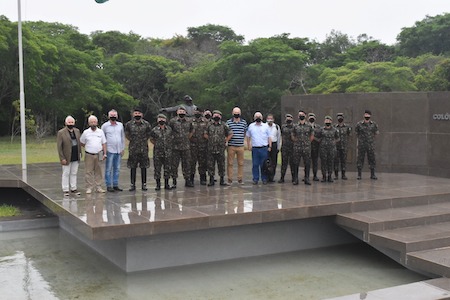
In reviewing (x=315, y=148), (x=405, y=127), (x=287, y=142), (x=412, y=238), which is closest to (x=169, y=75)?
(x=405, y=127)

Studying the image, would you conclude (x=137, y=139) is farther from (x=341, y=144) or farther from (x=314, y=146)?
(x=341, y=144)

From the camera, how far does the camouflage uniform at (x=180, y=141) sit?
963cm

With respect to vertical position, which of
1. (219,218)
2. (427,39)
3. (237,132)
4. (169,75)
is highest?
(427,39)

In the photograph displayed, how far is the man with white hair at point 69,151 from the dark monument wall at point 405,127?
6.71 m

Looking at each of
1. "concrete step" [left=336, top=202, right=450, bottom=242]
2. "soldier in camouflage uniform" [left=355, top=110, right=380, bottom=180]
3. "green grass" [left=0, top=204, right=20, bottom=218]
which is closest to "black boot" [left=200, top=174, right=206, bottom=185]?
"concrete step" [left=336, top=202, right=450, bottom=242]

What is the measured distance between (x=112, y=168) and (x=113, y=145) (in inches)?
19.9

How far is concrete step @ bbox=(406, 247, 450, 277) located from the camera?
643cm

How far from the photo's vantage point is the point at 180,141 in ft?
31.6

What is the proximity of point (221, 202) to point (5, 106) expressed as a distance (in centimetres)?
2949

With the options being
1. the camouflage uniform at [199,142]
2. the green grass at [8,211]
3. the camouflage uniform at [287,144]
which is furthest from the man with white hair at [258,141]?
the green grass at [8,211]

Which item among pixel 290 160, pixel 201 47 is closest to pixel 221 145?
pixel 290 160

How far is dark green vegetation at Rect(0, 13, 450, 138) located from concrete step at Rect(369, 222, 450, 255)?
917 inches

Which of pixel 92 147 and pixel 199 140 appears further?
pixel 199 140

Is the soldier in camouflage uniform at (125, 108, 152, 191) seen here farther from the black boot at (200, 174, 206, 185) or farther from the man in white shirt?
the black boot at (200, 174, 206, 185)
